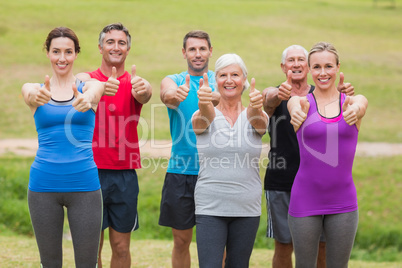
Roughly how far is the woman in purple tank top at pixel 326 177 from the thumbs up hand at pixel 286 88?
519 millimetres

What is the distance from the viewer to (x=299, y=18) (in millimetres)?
33375

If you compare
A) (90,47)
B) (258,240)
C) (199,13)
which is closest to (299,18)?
(199,13)

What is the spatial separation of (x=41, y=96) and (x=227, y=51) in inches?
830

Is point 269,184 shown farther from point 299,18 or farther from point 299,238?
point 299,18

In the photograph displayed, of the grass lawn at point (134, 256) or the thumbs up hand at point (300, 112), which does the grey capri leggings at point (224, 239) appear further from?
the grass lawn at point (134, 256)

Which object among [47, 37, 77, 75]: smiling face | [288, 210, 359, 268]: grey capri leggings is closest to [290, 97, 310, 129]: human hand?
[288, 210, 359, 268]: grey capri leggings

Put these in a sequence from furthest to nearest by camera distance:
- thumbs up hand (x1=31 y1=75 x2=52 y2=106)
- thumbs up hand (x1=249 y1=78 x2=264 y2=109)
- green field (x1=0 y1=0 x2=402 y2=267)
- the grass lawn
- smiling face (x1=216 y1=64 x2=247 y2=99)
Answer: green field (x1=0 y1=0 x2=402 y2=267), the grass lawn, smiling face (x1=216 y1=64 x2=247 y2=99), thumbs up hand (x1=249 y1=78 x2=264 y2=109), thumbs up hand (x1=31 y1=75 x2=52 y2=106)

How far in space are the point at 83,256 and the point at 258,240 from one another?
588 cm

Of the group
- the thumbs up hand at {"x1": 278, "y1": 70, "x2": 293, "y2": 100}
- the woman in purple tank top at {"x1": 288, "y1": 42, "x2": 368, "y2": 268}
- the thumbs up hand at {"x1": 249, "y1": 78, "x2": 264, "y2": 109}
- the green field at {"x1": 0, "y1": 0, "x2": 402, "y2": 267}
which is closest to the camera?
the woman in purple tank top at {"x1": 288, "y1": 42, "x2": 368, "y2": 268}

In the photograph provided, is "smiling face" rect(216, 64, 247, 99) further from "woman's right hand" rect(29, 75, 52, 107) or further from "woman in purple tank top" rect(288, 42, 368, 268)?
"woman's right hand" rect(29, 75, 52, 107)

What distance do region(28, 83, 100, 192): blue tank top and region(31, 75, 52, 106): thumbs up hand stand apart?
54 mm

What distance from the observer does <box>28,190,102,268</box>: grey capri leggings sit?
444 centimetres

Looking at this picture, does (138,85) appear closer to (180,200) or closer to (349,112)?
(180,200)

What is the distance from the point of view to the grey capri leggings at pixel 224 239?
4.56 metres
